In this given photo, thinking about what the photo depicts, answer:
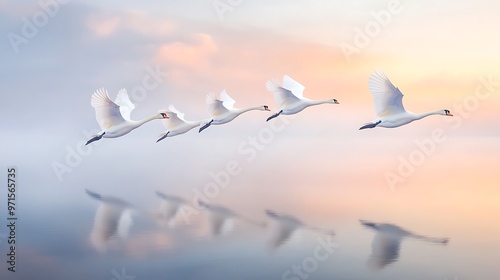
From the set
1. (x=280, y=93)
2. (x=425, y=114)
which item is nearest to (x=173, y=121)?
(x=280, y=93)

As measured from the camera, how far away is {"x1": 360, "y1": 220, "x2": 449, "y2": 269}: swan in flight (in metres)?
9.48

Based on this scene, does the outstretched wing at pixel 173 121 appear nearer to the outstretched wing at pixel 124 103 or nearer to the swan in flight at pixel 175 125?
the swan in flight at pixel 175 125

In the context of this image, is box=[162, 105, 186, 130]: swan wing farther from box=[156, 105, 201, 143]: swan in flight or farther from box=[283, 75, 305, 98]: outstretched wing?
box=[283, 75, 305, 98]: outstretched wing

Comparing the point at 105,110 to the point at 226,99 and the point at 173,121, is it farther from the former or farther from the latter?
the point at 226,99

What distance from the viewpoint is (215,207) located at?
1239 cm

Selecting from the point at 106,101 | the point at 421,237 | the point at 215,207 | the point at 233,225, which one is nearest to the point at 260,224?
the point at 233,225

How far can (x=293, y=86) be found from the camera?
44.7ft

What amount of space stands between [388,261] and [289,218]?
2420 millimetres

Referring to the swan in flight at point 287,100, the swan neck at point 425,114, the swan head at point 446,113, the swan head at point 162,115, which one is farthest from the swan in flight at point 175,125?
the swan head at point 446,113

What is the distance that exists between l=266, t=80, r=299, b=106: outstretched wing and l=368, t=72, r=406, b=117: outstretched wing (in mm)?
1594

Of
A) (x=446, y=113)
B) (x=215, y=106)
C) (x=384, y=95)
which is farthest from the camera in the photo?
(x=215, y=106)

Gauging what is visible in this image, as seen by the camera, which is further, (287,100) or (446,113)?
(287,100)

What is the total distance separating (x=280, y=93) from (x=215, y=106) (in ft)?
3.99

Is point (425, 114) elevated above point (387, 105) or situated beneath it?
situated beneath
